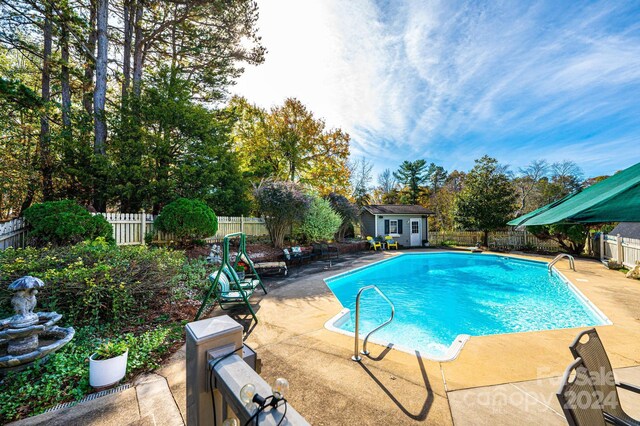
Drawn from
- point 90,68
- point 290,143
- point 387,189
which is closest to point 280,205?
point 290,143

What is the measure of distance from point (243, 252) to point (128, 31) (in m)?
11.7

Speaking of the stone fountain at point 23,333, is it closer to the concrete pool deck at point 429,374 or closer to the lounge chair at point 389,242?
the concrete pool deck at point 429,374

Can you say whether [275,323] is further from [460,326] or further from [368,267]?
[368,267]

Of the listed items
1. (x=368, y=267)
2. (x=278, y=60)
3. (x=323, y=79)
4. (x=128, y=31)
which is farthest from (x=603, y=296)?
(x=128, y=31)

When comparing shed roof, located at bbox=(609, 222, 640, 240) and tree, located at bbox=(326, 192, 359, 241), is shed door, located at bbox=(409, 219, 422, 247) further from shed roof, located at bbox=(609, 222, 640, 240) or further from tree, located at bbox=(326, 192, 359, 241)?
shed roof, located at bbox=(609, 222, 640, 240)

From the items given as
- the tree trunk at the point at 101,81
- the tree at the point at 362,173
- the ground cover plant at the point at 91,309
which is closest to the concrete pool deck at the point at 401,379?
the ground cover plant at the point at 91,309

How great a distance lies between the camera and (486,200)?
16.7 meters

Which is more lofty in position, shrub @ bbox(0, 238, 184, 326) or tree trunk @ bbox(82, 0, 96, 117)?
tree trunk @ bbox(82, 0, 96, 117)

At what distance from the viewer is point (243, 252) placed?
17.9ft

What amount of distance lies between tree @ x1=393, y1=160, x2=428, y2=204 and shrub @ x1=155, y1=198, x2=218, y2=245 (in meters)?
26.2

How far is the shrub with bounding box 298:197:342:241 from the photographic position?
13.3 m

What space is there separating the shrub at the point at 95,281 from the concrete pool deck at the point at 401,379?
1.59m

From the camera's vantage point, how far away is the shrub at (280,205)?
455 inches

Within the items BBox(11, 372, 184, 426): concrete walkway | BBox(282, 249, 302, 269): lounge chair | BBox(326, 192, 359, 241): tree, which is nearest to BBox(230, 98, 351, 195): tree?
BBox(326, 192, 359, 241): tree
